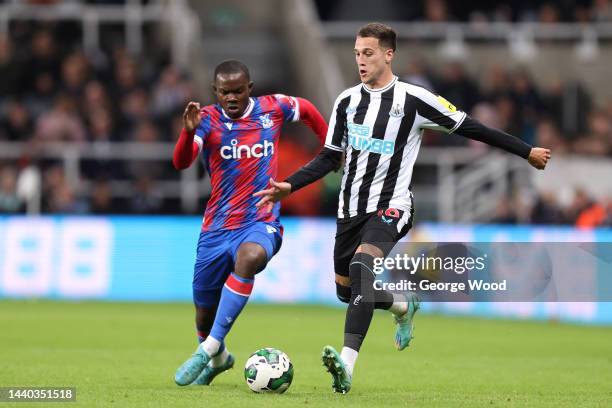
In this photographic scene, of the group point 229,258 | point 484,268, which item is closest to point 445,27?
point 484,268

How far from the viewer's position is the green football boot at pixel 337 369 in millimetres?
8281

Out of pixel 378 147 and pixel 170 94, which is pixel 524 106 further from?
pixel 378 147

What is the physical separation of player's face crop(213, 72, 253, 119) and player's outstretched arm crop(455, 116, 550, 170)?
1557 millimetres

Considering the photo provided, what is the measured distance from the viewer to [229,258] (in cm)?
949

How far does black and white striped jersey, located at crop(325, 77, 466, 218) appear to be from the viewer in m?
9.02

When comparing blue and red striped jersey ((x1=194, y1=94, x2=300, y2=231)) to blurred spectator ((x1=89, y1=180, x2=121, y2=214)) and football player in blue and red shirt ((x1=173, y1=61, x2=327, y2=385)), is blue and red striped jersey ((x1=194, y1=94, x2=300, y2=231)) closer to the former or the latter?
football player in blue and red shirt ((x1=173, y1=61, x2=327, y2=385))

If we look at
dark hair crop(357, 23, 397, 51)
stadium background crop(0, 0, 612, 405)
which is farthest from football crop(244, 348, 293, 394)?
stadium background crop(0, 0, 612, 405)

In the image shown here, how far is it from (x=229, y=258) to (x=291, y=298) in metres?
10.1

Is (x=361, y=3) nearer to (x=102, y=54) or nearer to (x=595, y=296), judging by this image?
(x=102, y=54)

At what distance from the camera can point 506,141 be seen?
8.88m

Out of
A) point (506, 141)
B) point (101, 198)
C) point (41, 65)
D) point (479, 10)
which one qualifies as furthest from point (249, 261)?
point (479, 10)

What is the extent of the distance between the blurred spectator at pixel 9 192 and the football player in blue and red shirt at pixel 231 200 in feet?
35.2
